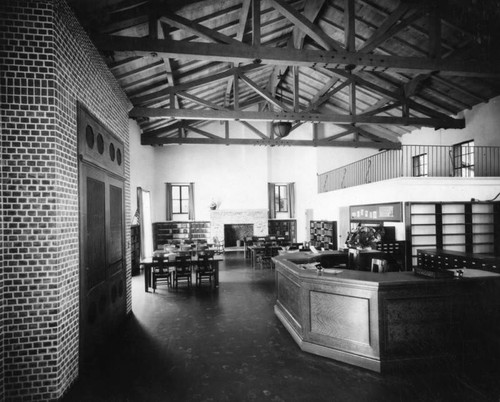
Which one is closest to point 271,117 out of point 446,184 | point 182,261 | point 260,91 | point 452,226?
point 260,91

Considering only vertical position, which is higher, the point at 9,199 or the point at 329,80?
the point at 329,80

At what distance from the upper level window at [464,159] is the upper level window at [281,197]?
7431 mm

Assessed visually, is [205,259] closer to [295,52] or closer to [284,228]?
[295,52]

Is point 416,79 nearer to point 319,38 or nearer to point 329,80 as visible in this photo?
point 329,80

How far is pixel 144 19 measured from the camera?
16.0 feet

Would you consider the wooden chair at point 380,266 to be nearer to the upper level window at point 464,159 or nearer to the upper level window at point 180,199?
the upper level window at point 464,159

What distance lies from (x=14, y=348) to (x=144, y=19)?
4828mm

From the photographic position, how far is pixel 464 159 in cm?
984

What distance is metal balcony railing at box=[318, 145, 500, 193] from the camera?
8867mm

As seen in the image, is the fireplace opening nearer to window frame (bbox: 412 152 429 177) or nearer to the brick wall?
window frame (bbox: 412 152 429 177)

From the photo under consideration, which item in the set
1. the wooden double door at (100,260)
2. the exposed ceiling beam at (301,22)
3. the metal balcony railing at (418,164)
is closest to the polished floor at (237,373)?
the wooden double door at (100,260)

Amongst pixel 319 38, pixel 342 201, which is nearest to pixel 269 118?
pixel 319 38

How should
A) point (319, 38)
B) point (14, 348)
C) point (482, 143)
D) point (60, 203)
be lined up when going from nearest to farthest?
point (14, 348) < point (60, 203) < point (319, 38) < point (482, 143)

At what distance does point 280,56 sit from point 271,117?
11.6ft
